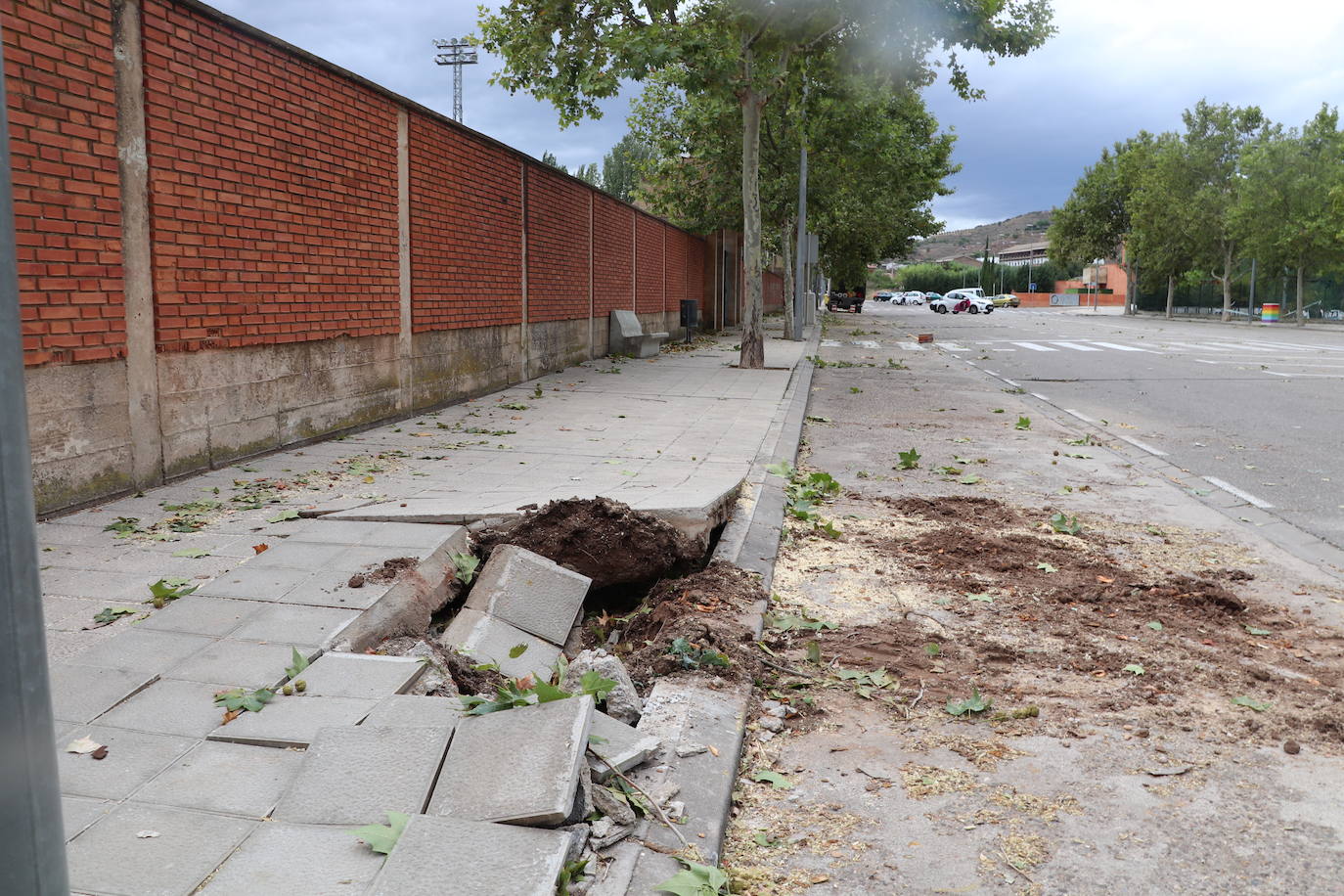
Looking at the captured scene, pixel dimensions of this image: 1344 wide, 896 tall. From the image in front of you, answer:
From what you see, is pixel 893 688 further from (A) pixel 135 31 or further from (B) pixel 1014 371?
(B) pixel 1014 371

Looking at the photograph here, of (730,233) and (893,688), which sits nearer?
(893,688)

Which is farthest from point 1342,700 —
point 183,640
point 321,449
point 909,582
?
point 321,449

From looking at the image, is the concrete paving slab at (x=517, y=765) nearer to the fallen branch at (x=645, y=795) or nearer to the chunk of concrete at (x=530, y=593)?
the fallen branch at (x=645, y=795)

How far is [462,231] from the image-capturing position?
11906 millimetres

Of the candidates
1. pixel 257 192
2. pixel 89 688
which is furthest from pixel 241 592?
pixel 257 192

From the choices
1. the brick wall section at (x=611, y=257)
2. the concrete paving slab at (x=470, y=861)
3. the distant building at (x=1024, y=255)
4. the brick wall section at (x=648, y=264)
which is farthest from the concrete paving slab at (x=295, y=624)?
the distant building at (x=1024, y=255)

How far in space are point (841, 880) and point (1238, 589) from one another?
11.6 ft

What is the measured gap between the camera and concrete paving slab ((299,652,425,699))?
3.22 metres

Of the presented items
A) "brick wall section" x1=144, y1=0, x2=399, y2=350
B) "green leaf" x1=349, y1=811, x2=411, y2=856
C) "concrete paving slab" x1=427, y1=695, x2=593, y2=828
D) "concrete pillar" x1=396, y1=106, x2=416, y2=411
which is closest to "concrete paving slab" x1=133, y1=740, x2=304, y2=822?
"green leaf" x1=349, y1=811, x2=411, y2=856

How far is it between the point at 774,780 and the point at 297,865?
56.4 inches

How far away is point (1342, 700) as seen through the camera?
3740mm

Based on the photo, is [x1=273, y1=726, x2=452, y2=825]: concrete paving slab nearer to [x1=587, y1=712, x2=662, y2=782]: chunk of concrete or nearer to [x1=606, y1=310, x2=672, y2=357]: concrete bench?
[x1=587, y1=712, x2=662, y2=782]: chunk of concrete

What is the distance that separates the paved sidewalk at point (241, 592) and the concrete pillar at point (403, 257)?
0.63 m

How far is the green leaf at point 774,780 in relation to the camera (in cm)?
Answer: 313
